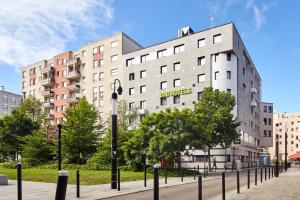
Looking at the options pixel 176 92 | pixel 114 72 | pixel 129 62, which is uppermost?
pixel 129 62

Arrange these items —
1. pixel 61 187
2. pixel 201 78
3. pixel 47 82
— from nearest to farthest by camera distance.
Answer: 1. pixel 61 187
2. pixel 201 78
3. pixel 47 82

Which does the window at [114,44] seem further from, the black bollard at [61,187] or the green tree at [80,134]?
the black bollard at [61,187]

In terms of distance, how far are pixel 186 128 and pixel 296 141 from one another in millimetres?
128108

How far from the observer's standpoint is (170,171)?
29891mm

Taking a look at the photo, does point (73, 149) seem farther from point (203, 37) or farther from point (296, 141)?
point (296, 141)

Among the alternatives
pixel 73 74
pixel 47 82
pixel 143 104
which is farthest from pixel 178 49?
pixel 47 82

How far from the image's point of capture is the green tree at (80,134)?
39.6 metres

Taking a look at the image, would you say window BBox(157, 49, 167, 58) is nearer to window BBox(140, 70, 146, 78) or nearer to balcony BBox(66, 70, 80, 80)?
window BBox(140, 70, 146, 78)

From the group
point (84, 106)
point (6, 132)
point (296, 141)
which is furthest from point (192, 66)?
point (296, 141)

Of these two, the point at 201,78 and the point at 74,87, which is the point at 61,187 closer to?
the point at 201,78

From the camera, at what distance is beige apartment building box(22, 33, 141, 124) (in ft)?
222

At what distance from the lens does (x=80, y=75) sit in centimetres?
7412

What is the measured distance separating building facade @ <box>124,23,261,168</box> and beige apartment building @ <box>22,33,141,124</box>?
410 centimetres

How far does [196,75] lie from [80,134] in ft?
70.2
